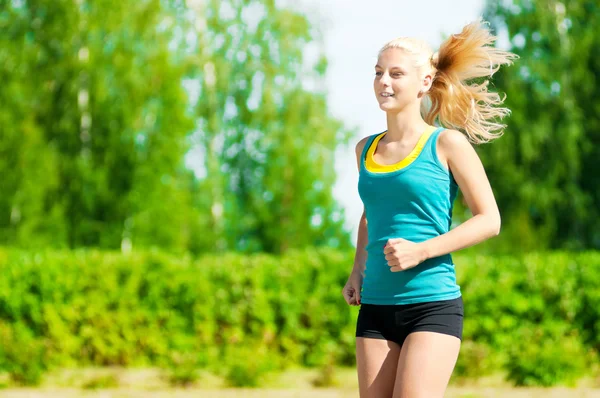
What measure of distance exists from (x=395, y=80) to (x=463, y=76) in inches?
12.6

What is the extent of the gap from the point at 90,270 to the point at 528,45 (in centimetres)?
1506

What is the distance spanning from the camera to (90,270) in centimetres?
1079

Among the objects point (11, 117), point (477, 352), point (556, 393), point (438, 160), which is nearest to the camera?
point (438, 160)

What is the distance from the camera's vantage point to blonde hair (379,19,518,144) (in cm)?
301

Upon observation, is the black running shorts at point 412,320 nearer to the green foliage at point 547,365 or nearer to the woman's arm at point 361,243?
the woman's arm at point 361,243

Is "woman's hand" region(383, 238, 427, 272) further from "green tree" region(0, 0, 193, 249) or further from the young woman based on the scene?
"green tree" region(0, 0, 193, 249)

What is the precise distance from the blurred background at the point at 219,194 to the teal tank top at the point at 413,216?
6.92 metres

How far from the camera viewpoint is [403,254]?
2699 mm

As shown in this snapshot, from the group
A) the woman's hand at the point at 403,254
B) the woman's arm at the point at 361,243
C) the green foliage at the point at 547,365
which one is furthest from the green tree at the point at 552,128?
the woman's hand at the point at 403,254

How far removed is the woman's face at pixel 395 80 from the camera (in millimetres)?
2877

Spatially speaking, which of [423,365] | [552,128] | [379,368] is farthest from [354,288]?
[552,128]

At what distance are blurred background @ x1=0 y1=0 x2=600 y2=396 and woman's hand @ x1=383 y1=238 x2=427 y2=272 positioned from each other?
23.2ft

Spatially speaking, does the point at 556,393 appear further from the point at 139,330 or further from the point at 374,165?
the point at 374,165

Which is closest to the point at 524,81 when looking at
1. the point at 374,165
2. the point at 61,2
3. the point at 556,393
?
the point at 61,2
